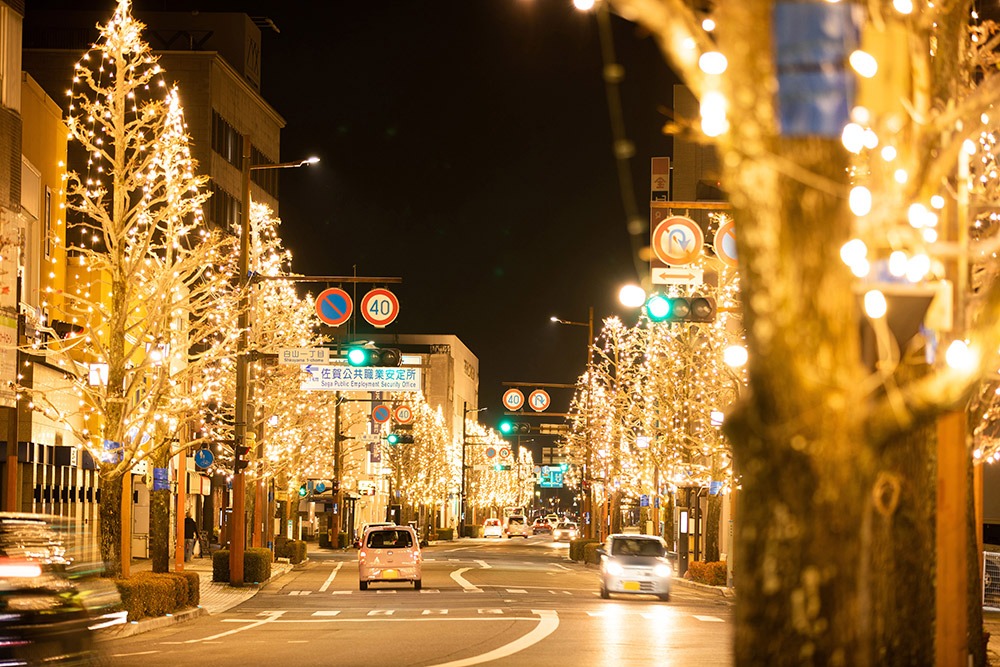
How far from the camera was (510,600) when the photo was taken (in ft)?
104

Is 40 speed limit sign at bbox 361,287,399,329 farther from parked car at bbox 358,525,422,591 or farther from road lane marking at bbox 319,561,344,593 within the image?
road lane marking at bbox 319,561,344,593

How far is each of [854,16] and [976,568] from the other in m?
8.78

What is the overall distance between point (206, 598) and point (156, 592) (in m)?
7.74

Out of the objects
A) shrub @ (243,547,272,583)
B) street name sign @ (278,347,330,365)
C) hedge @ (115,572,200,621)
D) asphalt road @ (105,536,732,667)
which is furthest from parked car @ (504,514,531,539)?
hedge @ (115,572,200,621)

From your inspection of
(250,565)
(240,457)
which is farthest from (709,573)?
(240,457)

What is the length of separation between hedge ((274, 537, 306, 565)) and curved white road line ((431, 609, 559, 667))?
24.6m

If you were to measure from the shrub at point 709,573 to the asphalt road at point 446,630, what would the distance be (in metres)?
0.91

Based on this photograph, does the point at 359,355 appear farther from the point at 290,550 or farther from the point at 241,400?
the point at 290,550

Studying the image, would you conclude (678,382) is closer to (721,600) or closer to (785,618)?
(721,600)

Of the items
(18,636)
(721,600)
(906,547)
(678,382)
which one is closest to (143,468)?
(678,382)

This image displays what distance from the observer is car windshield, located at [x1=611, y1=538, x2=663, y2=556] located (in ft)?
112

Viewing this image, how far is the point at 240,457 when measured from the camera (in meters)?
33.8

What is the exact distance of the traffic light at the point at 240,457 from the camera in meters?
33.7

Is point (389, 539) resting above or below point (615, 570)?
above
